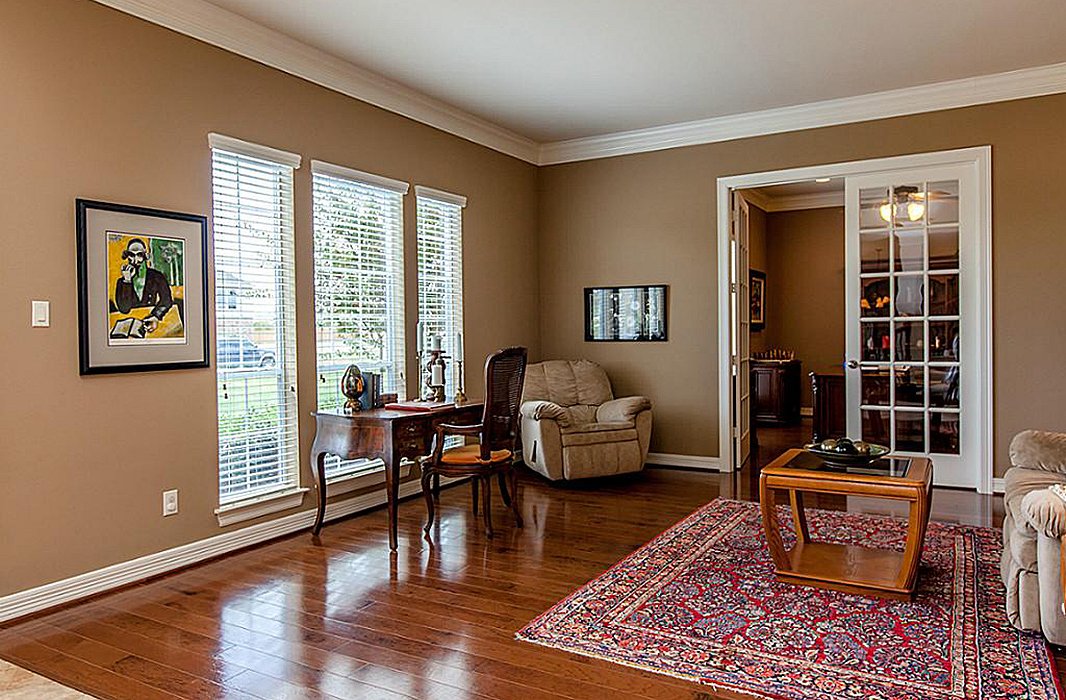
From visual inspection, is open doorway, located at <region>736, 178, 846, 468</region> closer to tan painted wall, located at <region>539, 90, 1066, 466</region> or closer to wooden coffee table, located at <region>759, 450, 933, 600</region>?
tan painted wall, located at <region>539, 90, 1066, 466</region>

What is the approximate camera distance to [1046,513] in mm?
2711

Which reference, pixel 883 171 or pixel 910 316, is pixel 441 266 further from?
pixel 910 316

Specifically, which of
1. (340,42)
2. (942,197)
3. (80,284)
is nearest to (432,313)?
(340,42)

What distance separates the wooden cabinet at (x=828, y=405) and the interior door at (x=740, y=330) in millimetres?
642

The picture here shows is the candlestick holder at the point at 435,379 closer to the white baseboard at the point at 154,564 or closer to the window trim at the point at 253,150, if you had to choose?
the white baseboard at the point at 154,564

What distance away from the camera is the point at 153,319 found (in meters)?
3.87

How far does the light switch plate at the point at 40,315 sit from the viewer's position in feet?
11.1

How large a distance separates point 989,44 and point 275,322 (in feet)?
15.5

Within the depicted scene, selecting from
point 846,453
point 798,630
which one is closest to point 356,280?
point 846,453

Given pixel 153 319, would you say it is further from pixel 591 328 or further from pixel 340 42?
pixel 591 328

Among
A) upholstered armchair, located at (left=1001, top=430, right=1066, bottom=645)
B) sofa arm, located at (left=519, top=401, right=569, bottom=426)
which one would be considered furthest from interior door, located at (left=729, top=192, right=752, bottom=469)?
upholstered armchair, located at (left=1001, top=430, right=1066, bottom=645)

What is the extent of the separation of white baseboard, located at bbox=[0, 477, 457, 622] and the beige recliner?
1.47m

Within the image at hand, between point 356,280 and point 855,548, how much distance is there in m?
3.50

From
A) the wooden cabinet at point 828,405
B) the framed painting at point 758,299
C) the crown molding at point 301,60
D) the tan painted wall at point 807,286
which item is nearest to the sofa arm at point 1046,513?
the wooden cabinet at point 828,405
